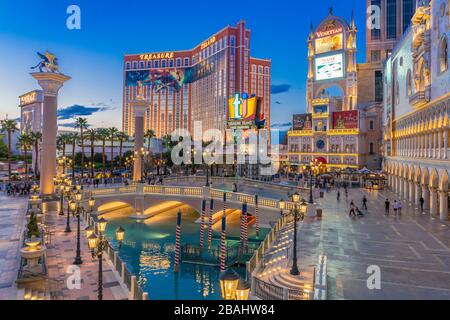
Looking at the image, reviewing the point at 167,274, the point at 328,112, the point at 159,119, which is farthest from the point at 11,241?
the point at 159,119

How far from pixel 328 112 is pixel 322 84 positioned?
41.7 feet

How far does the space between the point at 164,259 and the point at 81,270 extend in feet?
31.1

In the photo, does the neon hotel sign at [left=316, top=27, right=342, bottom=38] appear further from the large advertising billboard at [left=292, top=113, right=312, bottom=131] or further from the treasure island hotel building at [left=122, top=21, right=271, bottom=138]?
the treasure island hotel building at [left=122, top=21, right=271, bottom=138]

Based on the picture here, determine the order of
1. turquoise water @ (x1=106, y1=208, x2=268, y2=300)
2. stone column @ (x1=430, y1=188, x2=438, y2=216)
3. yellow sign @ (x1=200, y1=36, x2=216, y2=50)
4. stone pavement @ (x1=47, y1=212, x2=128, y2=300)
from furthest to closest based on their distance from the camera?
yellow sign @ (x1=200, y1=36, x2=216, y2=50), stone column @ (x1=430, y1=188, x2=438, y2=216), turquoise water @ (x1=106, y1=208, x2=268, y2=300), stone pavement @ (x1=47, y1=212, x2=128, y2=300)

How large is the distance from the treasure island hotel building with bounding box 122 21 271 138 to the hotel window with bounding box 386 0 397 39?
4112 centimetres

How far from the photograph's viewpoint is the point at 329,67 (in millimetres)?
82375

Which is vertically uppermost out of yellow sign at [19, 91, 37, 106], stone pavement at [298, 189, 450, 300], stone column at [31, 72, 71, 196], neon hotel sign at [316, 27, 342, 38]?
neon hotel sign at [316, 27, 342, 38]

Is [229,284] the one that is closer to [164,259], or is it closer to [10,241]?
[10,241]

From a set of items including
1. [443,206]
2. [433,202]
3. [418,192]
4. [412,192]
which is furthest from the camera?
[412,192]

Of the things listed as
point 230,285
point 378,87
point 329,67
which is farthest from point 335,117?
point 230,285

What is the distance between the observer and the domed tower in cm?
7981

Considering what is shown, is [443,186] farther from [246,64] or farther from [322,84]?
[246,64]

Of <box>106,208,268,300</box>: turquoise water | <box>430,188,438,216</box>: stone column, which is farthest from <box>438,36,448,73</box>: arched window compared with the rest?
<box>106,208,268,300</box>: turquoise water

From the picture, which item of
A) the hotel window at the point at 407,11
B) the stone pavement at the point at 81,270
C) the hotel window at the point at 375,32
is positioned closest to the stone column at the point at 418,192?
the stone pavement at the point at 81,270
